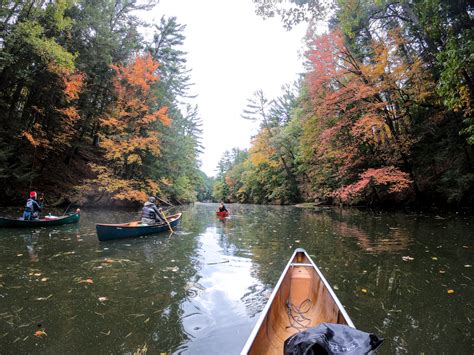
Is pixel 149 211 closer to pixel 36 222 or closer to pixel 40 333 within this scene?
pixel 36 222

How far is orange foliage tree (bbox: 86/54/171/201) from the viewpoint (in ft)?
67.4

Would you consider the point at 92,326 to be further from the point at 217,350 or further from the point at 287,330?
the point at 287,330

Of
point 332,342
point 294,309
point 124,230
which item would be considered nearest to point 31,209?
point 124,230

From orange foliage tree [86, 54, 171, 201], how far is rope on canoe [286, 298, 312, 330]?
18191mm

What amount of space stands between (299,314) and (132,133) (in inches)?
797

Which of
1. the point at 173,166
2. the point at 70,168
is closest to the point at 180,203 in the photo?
the point at 173,166

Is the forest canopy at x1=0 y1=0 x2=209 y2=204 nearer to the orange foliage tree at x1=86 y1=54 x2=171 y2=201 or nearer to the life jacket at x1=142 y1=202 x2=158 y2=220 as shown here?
the orange foliage tree at x1=86 y1=54 x2=171 y2=201

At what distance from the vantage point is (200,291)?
16.9 ft

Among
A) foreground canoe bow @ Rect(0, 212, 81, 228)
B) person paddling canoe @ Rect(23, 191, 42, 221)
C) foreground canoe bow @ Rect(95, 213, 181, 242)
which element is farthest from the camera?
person paddling canoe @ Rect(23, 191, 42, 221)

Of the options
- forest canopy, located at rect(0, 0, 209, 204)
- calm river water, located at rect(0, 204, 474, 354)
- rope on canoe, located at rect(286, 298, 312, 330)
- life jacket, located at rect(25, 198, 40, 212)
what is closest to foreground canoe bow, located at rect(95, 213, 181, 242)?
calm river water, located at rect(0, 204, 474, 354)

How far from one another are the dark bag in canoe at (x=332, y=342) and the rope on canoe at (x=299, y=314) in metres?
1.24

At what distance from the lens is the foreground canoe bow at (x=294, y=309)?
9.28ft

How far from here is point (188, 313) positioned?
13.9 feet

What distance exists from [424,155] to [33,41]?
22395 millimetres
